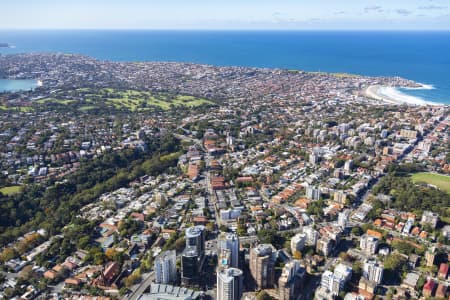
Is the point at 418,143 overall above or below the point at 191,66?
below

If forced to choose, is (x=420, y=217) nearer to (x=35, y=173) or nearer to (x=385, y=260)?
(x=385, y=260)

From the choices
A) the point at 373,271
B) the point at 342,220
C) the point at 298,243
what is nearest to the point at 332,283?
the point at 373,271

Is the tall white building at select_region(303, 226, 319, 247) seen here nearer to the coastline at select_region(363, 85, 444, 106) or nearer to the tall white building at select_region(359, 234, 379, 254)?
the tall white building at select_region(359, 234, 379, 254)

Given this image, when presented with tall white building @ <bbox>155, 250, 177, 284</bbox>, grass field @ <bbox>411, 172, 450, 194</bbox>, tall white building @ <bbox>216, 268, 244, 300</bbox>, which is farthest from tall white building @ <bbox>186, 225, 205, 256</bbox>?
grass field @ <bbox>411, 172, 450, 194</bbox>

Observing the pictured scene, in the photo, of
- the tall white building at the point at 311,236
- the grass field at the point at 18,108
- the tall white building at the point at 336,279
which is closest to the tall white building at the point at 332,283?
the tall white building at the point at 336,279

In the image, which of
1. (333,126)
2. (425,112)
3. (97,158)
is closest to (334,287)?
(97,158)

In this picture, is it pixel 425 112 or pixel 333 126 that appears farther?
pixel 425 112
